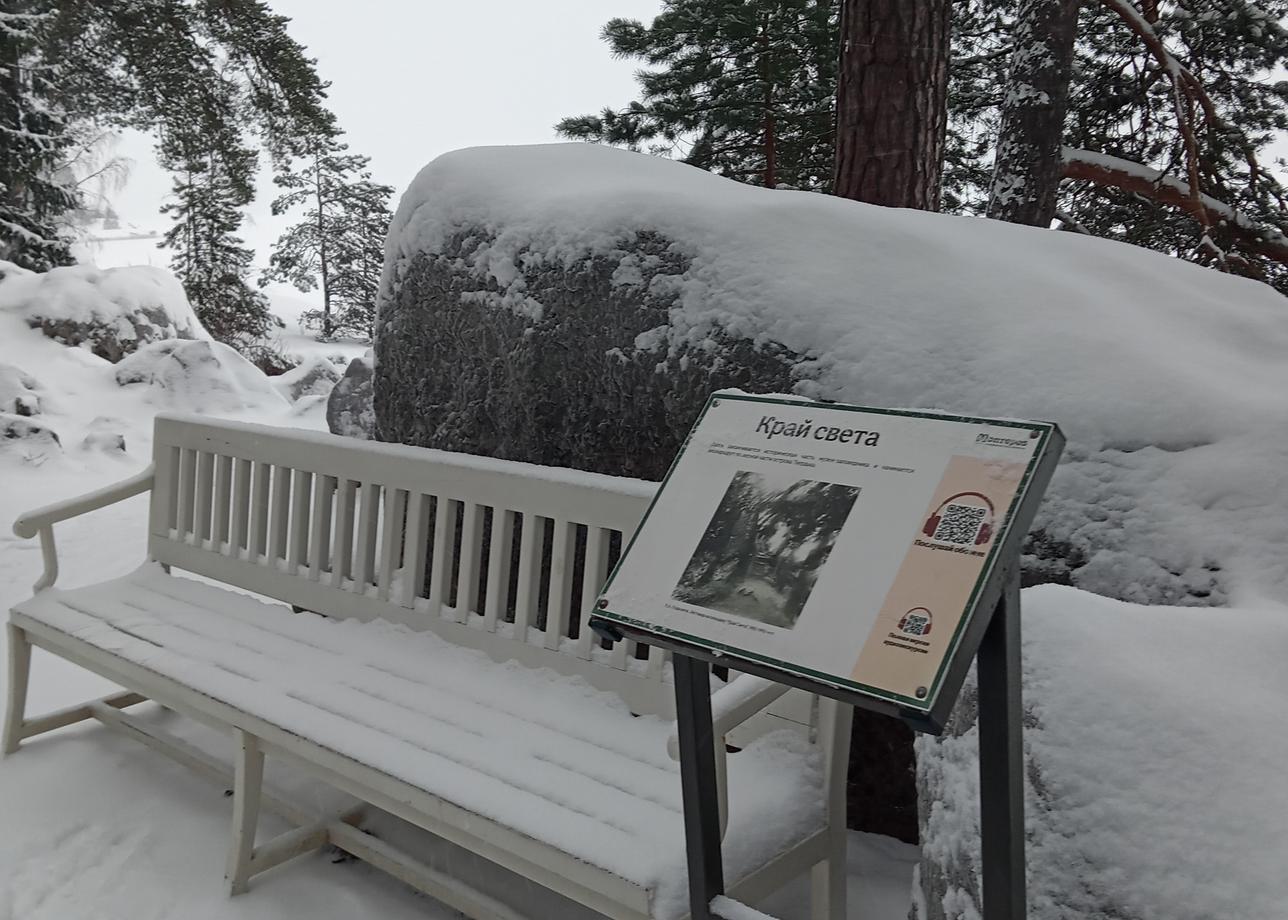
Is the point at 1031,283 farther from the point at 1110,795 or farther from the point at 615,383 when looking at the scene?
the point at 1110,795

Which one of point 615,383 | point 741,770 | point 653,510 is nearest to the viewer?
point 653,510

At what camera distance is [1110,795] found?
1254 mm

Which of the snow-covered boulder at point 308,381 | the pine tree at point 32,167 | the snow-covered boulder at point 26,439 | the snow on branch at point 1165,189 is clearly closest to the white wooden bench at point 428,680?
the snow on branch at point 1165,189

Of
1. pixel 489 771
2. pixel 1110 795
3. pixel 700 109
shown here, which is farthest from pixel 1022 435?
pixel 700 109

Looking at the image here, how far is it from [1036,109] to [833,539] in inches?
170

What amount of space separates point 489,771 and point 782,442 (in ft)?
3.53

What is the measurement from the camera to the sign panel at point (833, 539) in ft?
3.48

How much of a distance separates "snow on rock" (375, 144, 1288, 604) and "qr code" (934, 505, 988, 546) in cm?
107

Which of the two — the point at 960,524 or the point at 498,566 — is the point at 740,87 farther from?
the point at 960,524

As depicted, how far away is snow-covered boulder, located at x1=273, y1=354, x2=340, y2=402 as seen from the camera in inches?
449

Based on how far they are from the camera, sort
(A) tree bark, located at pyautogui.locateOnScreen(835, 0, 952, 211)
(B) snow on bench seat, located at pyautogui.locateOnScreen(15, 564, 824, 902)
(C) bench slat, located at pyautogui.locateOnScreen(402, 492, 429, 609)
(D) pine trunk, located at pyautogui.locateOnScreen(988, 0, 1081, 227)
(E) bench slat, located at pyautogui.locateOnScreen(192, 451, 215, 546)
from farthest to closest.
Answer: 1. (D) pine trunk, located at pyautogui.locateOnScreen(988, 0, 1081, 227)
2. (A) tree bark, located at pyautogui.locateOnScreen(835, 0, 952, 211)
3. (E) bench slat, located at pyautogui.locateOnScreen(192, 451, 215, 546)
4. (C) bench slat, located at pyautogui.locateOnScreen(402, 492, 429, 609)
5. (B) snow on bench seat, located at pyautogui.locateOnScreen(15, 564, 824, 902)

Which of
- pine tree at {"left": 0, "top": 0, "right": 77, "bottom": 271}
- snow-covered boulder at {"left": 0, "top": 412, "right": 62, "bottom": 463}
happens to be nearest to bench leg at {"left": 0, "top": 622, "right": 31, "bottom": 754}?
snow-covered boulder at {"left": 0, "top": 412, "right": 62, "bottom": 463}

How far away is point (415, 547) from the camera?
108 inches

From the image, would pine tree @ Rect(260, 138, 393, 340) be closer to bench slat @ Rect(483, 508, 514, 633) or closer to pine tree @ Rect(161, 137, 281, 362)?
pine tree @ Rect(161, 137, 281, 362)
